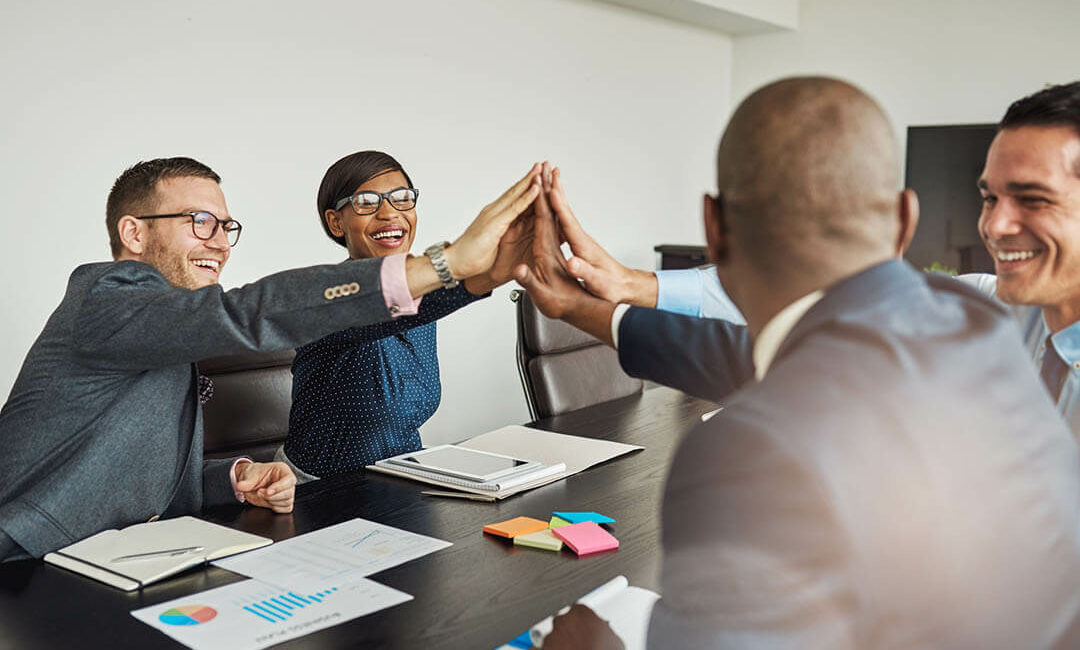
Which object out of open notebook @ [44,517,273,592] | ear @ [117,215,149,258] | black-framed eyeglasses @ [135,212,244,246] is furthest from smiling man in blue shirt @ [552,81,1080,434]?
ear @ [117,215,149,258]

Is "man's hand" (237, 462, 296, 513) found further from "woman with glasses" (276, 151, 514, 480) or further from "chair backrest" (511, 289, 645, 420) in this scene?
"chair backrest" (511, 289, 645, 420)

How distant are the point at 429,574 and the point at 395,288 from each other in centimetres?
49

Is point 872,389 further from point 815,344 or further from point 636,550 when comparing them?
point 636,550

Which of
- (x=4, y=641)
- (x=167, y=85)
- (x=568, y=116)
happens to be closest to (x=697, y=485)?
(x=4, y=641)

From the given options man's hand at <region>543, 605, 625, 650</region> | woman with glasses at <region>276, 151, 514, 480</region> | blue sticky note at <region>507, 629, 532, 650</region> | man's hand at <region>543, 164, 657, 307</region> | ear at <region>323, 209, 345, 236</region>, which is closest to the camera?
man's hand at <region>543, 605, 625, 650</region>

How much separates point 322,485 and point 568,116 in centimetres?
333

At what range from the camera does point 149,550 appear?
5.54ft

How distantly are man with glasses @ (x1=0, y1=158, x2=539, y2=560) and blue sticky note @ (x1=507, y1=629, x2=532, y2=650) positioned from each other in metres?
0.64

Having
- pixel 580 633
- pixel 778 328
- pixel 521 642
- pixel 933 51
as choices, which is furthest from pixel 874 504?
pixel 933 51

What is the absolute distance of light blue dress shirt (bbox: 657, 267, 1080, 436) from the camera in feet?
5.88

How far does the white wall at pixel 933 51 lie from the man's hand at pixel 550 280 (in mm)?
4223

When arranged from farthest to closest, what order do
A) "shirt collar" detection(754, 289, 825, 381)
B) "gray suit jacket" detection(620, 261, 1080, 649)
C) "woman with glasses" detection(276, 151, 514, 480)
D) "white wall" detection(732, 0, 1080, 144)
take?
"white wall" detection(732, 0, 1080, 144), "woman with glasses" detection(276, 151, 514, 480), "shirt collar" detection(754, 289, 825, 381), "gray suit jacket" detection(620, 261, 1080, 649)

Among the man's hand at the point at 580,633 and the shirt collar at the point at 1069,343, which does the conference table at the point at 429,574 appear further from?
the shirt collar at the point at 1069,343

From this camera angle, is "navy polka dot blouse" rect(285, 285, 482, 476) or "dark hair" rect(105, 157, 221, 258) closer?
"dark hair" rect(105, 157, 221, 258)
